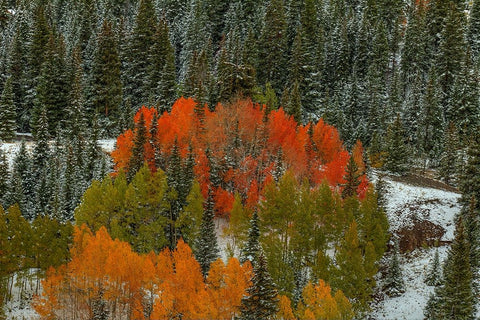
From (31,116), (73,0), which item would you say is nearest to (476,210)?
(31,116)

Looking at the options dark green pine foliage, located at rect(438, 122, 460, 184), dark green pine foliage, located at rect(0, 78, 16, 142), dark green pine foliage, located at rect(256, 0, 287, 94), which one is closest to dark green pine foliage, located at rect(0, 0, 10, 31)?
dark green pine foliage, located at rect(0, 78, 16, 142)

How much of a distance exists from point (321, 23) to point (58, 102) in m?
55.0

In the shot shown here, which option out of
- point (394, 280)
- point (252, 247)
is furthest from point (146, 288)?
point (394, 280)

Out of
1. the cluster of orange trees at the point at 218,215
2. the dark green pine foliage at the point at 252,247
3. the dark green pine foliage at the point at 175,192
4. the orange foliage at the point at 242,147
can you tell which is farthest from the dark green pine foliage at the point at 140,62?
the dark green pine foliage at the point at 252,247

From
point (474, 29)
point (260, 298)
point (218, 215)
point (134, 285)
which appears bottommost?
point (134, 285)

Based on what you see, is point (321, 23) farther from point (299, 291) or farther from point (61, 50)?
point (299, 291)

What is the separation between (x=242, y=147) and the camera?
62969mm

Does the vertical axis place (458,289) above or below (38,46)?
below

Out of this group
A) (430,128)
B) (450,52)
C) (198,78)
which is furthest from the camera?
(450,52)

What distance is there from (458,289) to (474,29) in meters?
76.1

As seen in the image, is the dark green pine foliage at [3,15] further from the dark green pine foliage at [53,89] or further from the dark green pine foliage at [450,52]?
the dark green pine foliage at [450,52]

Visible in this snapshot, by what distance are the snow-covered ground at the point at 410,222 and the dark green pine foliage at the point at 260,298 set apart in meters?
18.6

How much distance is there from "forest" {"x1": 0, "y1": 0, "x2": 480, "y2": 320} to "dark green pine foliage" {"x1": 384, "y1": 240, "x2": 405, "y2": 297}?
13 centimetres

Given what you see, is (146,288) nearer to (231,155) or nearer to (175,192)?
(175,192)
